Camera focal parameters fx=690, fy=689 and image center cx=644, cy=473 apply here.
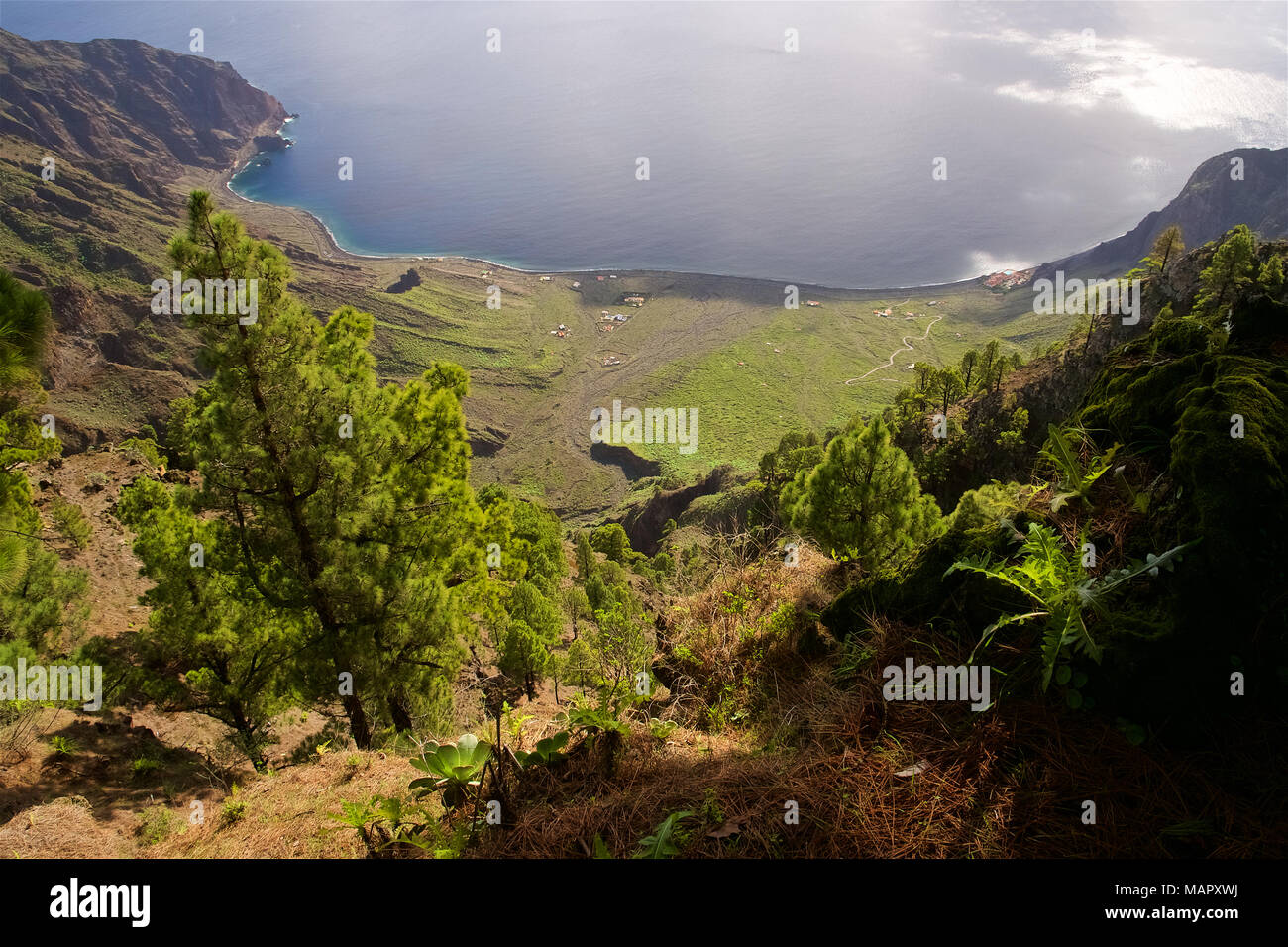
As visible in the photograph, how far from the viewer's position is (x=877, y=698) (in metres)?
4.39

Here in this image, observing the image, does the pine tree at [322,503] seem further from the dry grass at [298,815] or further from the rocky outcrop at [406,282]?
the rocky outcrop at [406,282]

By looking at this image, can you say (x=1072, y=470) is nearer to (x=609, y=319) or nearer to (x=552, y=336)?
(x=552, y=336)

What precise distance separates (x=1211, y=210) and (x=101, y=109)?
252993 mm

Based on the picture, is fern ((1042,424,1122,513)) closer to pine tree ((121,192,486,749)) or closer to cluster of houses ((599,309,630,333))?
pine tree ((121,192,486,749))

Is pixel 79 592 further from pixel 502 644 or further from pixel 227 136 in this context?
pixel 227 136

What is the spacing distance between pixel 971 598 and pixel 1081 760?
1.26 metres

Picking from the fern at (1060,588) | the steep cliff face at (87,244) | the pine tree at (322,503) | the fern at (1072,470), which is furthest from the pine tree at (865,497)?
the steep cliff face at (87,244)

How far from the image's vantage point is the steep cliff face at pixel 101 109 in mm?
156500

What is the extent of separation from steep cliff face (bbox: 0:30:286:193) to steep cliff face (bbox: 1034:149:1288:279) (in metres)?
177

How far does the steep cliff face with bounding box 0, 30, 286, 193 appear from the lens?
156 meters

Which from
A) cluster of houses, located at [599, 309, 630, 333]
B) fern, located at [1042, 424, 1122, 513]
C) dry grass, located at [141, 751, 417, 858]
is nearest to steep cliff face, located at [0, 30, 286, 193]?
cluster of houses, located at [599, 309, 630, 333]

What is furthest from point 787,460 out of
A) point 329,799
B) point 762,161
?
point 762,161

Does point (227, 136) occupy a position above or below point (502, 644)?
above
